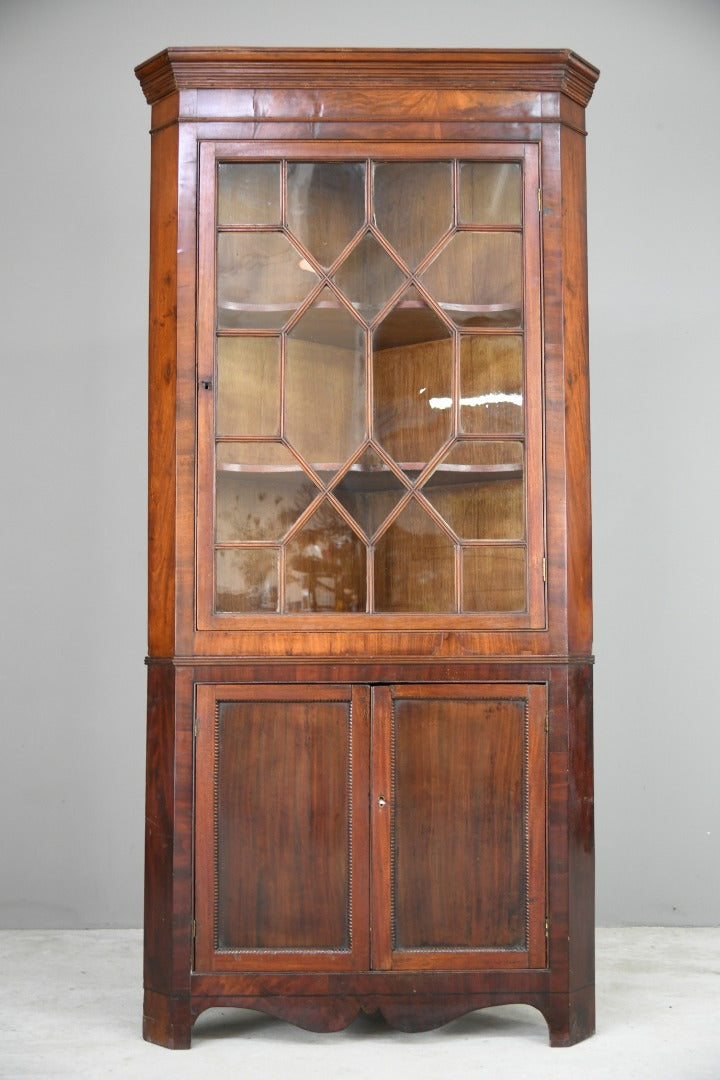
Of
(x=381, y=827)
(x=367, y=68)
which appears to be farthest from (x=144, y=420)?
(x=381, y=827)

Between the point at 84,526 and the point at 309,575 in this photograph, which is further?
the point at 84,526

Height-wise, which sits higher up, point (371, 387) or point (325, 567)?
point (371, 387)

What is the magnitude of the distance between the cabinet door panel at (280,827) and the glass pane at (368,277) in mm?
820

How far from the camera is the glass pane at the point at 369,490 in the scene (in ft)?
8.59

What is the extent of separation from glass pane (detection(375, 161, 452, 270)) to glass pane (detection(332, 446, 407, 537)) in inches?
17.0

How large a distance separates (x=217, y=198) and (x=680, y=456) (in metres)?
1.75

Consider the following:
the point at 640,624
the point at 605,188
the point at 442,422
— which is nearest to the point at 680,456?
the point at 640,624

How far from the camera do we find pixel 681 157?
381 cm

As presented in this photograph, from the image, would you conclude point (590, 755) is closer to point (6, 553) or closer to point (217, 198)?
point (217, 198)

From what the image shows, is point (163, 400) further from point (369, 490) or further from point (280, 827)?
point (280, 827)

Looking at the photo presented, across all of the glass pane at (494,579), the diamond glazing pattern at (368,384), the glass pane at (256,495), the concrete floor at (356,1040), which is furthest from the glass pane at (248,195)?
the concrete floor at (356,1040)

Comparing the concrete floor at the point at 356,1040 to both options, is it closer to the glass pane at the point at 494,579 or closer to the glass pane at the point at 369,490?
the glass pane at the point at 494,579

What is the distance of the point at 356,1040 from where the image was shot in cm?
262

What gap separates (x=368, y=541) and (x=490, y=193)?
793mm
